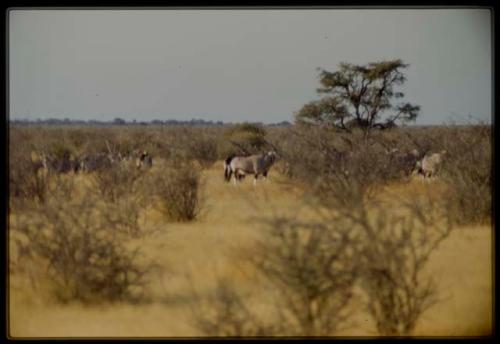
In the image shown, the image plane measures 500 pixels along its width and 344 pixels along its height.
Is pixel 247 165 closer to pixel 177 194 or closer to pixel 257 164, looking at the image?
pixel 257 164

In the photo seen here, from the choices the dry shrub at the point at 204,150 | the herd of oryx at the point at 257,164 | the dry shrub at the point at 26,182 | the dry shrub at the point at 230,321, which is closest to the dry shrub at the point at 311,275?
the dry shrub at the point at 230,321

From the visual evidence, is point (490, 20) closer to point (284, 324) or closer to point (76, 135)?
point (284, 324)

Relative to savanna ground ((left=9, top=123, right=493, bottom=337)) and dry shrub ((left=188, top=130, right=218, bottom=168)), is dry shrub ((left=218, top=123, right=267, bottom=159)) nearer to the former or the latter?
dry shrub ((left=188, top=130, right=218, bottom=168))

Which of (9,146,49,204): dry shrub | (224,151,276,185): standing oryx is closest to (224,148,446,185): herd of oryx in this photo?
(224,151,276,185): standing oryx

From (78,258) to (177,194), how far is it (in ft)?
14.7

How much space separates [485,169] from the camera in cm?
1067

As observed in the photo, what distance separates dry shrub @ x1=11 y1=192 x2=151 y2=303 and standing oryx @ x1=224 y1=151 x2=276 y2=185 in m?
9.12

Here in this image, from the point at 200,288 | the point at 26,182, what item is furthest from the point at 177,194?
the point at 200,288

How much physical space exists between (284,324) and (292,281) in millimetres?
296

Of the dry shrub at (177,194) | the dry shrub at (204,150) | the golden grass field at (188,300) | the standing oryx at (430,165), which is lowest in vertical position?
the golden grass field at (188,300)

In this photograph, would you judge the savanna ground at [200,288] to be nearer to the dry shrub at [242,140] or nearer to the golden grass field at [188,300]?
the golden grass field at [188,300]

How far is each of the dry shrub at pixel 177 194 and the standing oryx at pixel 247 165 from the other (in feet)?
14.5

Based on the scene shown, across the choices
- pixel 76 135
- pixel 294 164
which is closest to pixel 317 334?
pixel 294 164

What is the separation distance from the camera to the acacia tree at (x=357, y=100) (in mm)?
20688
